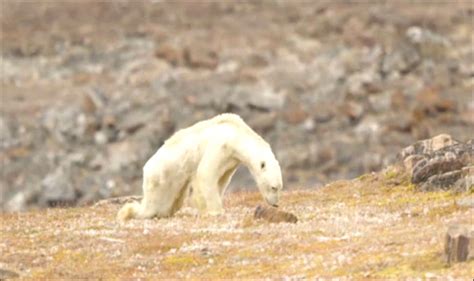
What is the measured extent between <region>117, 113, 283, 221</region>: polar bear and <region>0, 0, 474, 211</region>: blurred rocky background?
38.1m

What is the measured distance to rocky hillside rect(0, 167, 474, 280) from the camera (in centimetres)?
2436

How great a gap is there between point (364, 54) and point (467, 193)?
69769mm

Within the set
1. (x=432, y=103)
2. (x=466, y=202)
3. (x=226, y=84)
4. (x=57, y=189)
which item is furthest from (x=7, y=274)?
(x=226, y=84)

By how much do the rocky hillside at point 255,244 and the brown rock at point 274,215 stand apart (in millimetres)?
198

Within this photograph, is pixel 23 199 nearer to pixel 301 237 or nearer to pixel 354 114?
pixel 354 114

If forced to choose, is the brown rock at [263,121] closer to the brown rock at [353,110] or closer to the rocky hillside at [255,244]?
the brown rock at [353,110]

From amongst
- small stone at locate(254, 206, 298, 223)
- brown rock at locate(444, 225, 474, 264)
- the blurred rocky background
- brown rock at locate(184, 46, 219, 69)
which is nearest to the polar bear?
small stone at locate(254, 206, 298, 223)

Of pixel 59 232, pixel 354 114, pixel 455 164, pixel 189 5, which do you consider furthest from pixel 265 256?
pixel 189 5

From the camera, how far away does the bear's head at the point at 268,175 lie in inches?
1305

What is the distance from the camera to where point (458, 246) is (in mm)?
23000

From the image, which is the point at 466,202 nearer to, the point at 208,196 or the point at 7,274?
the point at 208,196

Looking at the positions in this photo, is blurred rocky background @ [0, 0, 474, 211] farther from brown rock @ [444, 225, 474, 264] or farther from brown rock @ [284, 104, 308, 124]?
brown rock @ [444, 225, 474, 264]

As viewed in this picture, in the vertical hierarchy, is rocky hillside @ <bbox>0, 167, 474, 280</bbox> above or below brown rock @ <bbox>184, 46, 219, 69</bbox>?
below

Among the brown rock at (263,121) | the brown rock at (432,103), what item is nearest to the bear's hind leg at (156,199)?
the brown rock at (263,121)
